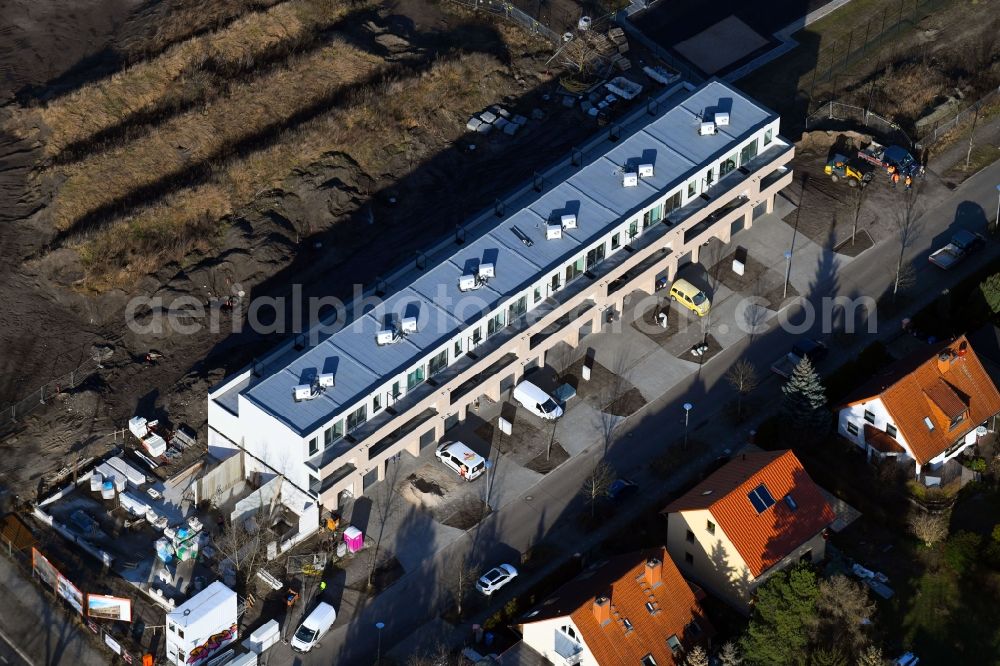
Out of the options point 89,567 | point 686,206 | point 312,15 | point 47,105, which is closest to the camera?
point 89,567

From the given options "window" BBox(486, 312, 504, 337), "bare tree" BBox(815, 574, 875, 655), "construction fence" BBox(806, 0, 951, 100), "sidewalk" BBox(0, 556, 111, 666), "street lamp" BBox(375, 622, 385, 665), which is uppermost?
"window" BBox(486, 312, 504, 337)

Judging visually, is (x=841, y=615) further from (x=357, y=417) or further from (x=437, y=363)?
(x=357, y=417)

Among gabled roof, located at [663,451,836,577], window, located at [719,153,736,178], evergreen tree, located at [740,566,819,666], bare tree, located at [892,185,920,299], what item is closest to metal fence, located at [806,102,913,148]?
bare tree, located at [892,185,920,299]

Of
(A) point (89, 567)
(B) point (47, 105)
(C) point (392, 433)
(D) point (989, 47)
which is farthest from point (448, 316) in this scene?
(D) point (989, 47)

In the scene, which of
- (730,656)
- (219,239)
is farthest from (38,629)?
(730,656)

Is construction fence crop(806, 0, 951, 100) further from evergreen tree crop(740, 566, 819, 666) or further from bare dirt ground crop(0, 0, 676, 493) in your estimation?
evergreen tree crop(740, 566, 819, 666)

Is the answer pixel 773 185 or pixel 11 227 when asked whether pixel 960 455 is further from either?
pixel 11 227
